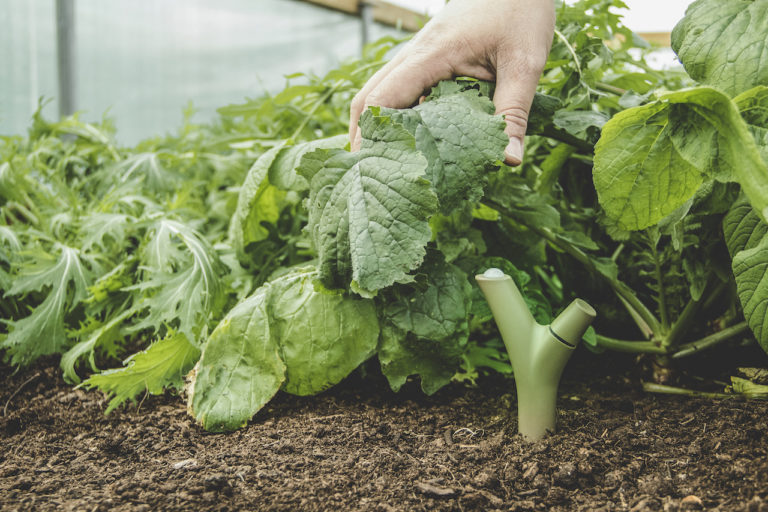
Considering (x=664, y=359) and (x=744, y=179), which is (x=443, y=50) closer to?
(x=744, y=179)

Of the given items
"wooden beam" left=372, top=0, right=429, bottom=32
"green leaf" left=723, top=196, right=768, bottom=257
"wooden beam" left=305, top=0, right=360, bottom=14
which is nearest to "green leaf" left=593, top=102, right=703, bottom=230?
"green leaf" left=723, top=196, right=768, bottom=257

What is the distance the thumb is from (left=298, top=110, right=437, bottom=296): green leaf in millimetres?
181

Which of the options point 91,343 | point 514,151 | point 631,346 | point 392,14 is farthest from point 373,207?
point 392,14

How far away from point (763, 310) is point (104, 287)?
116cm

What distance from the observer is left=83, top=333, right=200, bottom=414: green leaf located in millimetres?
917

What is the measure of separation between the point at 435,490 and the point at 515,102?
532 mm

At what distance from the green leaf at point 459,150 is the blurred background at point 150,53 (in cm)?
103

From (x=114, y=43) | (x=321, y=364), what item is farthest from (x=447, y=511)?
(x=114, y=43)

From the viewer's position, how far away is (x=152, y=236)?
1.22 metres

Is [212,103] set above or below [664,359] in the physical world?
above

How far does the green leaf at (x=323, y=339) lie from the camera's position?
906 millimetres

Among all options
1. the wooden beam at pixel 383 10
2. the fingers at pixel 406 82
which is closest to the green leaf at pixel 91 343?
the fingers at pixel 406 82

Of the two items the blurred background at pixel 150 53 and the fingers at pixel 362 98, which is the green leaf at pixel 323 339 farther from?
the blurred background at pixel 150 53

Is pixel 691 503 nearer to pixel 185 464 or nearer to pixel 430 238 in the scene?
pixel 430 238
